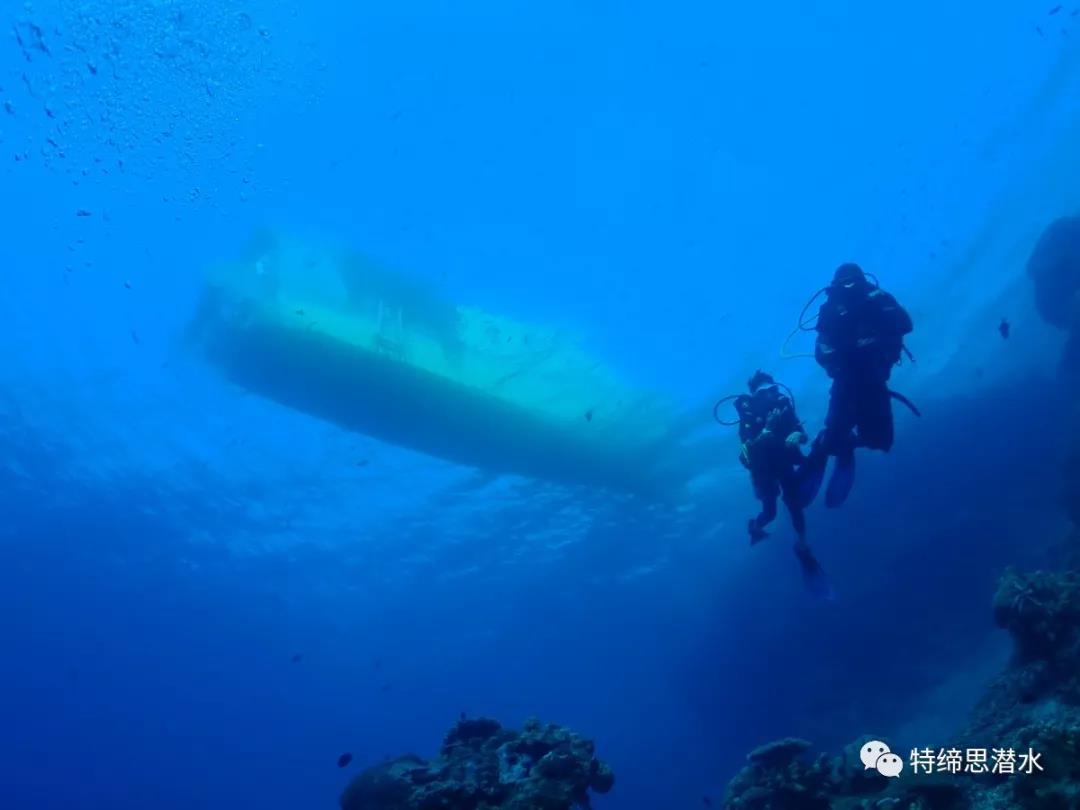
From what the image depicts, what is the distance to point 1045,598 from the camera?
9.60 metres

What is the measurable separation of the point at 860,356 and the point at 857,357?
0.03m

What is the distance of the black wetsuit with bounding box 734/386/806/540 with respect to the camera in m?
8.35

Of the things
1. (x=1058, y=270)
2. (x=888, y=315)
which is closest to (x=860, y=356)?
(x=888, y=315)

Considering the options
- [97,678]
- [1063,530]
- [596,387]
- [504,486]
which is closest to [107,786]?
[97,678]

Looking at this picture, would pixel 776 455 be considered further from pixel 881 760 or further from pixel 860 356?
pixel 881 760

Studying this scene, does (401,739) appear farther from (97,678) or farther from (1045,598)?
(1045,598)

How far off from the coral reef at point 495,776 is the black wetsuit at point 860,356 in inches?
187

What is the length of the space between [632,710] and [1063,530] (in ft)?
136

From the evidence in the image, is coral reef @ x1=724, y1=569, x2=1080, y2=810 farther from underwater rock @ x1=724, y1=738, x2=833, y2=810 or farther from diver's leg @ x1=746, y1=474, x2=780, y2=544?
diver's leg @ x1=746, y1=474, x2=780, y2=544

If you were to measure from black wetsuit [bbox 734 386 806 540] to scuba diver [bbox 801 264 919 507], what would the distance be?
0.35m

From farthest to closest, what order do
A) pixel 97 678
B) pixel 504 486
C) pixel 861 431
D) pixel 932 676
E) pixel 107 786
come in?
pixel 107 786 < pixel 97 678 < pixel 504 486 < pixel 932 676 < pixel 861 431

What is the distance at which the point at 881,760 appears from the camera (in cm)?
761

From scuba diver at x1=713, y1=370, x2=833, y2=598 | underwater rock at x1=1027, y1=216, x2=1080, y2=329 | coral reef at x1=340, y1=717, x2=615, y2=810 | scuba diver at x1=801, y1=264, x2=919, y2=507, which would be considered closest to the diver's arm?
scuba diver at x1=801, y1=264, x2=919, y2=507

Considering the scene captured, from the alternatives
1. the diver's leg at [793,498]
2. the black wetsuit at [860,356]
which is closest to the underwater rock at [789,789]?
the diver's leg at [793,498]
